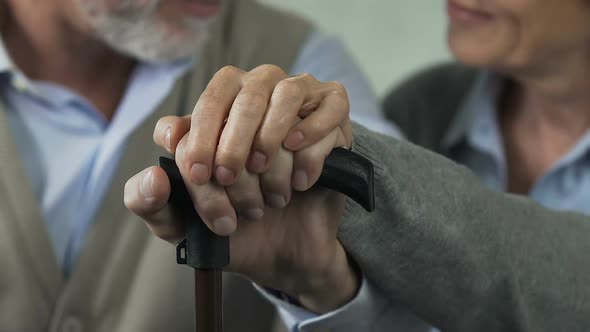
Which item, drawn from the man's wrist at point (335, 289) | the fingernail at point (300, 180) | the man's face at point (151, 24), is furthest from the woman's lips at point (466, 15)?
the fingernail at point (300, 180)

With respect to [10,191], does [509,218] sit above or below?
above

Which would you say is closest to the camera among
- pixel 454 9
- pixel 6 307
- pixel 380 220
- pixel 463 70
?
pixel 380 220

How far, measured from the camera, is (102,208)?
2.83ft

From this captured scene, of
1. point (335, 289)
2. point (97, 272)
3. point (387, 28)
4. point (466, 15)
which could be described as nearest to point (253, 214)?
point (335, 289)

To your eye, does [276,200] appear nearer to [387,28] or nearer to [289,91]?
[289,91]

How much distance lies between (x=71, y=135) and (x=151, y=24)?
0.14m

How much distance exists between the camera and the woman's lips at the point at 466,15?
963 mm

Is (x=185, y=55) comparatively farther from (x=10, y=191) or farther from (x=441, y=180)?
(x=441, y=180)

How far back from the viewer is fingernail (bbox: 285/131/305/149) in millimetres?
462

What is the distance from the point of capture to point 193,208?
1.50ft

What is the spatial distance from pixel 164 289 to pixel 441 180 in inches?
13.1

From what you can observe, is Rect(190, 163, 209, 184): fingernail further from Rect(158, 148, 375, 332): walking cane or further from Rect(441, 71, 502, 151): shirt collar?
Rect(441, 71, 502, 151): shirt collar

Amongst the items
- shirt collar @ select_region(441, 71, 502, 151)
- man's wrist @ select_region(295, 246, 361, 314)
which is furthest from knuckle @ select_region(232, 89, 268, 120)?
shirt collar @ select_region(441, 71, 502, 151)

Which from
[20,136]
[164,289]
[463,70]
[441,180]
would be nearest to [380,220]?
[441,180]
